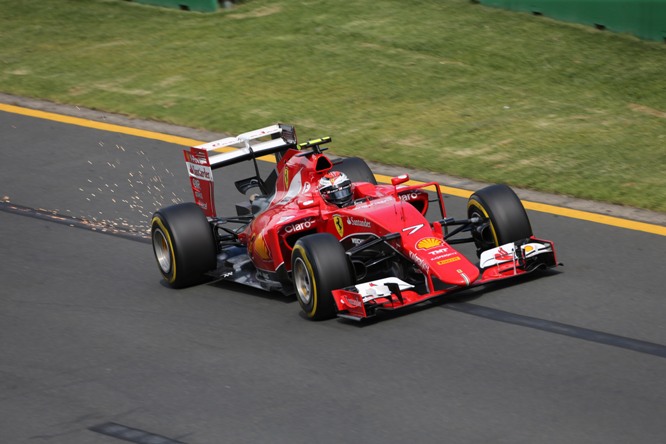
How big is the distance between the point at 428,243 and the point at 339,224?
0.79m

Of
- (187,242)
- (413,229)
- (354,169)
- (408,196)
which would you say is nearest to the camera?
(413,229)

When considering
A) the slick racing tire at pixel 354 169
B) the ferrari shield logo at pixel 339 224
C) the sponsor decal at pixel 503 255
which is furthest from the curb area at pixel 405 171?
the ferrari shield logo at pixel 339 224

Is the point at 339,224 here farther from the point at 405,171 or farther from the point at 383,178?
the point at 405,171

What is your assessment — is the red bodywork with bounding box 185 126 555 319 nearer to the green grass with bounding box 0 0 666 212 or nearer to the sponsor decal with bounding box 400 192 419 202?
the sponsor decal with bounding box 400 192 419 202

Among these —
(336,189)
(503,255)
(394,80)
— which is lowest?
(503,255)

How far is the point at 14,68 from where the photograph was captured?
55.8 feet

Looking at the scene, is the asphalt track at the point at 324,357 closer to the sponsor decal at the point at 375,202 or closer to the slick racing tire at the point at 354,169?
the sponsor decal at the point at 375,202

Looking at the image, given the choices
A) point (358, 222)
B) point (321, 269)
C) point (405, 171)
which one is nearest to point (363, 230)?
point (358, 222)

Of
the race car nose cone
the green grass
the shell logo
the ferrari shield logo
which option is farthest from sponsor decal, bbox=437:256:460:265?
the green grass

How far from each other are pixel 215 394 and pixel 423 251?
6.45 feet

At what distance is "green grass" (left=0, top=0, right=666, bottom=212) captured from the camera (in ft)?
41.8

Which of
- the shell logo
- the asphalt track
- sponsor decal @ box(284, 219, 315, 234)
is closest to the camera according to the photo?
the asphalt track

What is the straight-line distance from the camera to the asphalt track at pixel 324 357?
285 inches

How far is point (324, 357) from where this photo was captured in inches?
325
